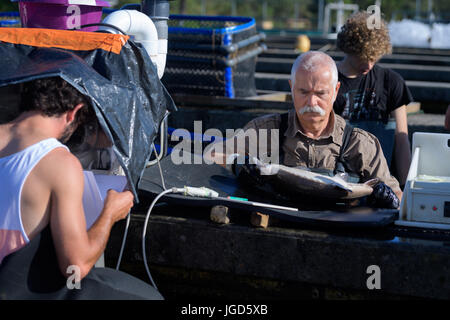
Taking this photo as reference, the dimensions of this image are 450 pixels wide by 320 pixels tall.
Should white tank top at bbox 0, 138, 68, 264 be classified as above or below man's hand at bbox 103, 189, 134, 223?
above

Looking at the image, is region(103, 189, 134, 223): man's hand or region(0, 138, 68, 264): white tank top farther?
region(103, 189, 134, 223): man's hand

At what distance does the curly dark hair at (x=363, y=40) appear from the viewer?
4.95 metres

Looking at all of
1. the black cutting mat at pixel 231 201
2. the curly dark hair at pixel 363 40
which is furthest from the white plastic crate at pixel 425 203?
the curly dark hair at pixel 363 40

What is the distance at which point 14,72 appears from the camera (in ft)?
10.2

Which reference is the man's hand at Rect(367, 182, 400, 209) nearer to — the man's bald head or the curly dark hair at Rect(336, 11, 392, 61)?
the man's bald head

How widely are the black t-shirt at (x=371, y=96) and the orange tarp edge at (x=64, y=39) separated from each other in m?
2.17

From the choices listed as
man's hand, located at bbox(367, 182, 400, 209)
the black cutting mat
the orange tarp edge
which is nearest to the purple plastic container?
the orange tarp edge

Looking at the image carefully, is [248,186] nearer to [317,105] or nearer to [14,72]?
[317,105]

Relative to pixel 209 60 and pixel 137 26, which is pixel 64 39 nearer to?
pixel 137 26

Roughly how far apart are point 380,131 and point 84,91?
9.47ft

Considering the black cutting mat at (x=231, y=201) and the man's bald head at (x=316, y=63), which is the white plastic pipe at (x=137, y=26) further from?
the man's bald head at (x=316, y=63)

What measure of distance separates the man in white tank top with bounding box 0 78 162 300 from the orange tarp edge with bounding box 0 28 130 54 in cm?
66

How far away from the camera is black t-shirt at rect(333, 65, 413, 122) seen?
5039 mm

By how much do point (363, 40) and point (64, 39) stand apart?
2463 millimetres
